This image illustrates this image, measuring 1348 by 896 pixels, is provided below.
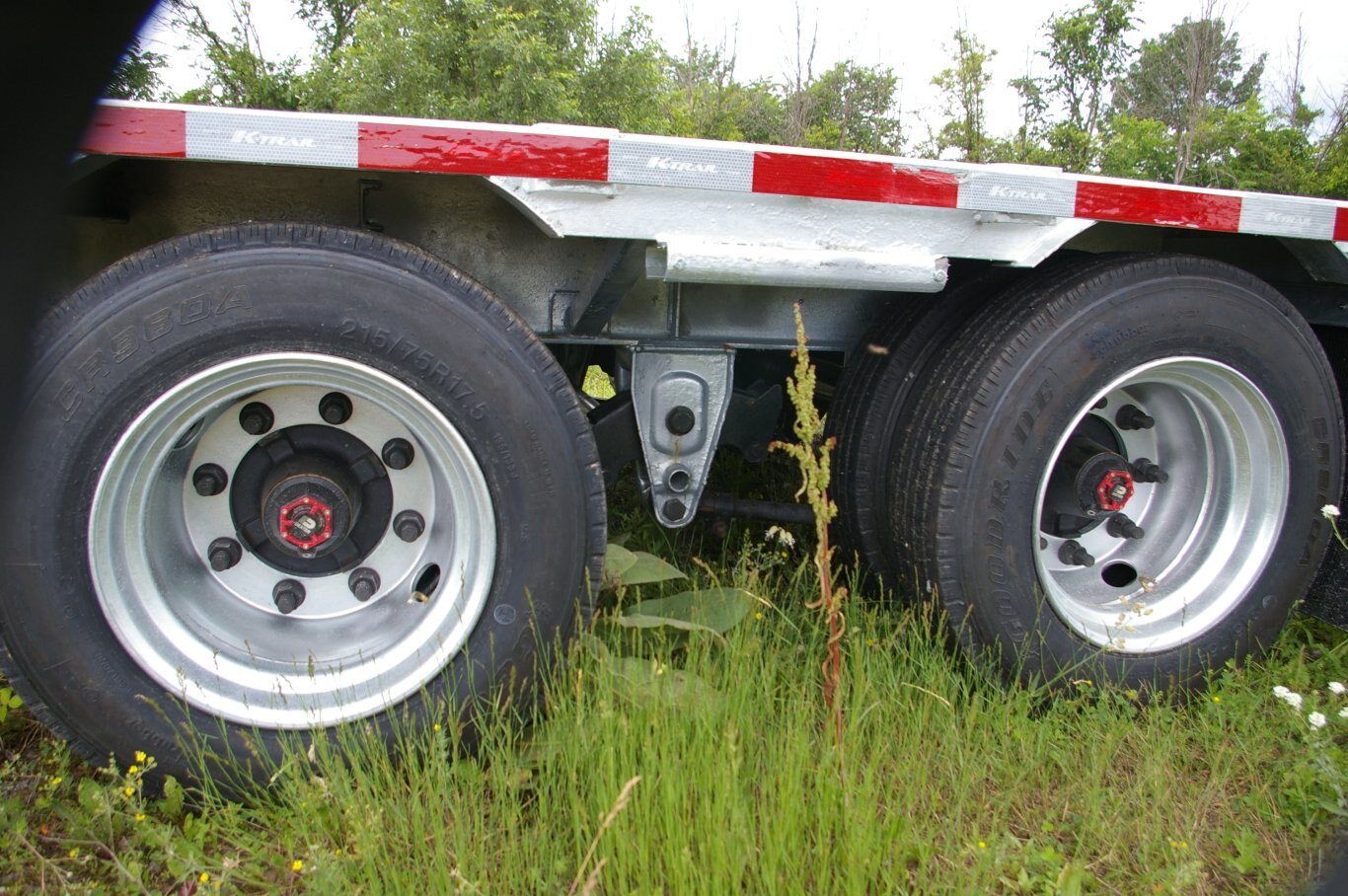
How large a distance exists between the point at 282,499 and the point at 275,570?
0.68 feet

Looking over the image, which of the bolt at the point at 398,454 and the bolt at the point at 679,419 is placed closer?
the bolt at the point at 398,454

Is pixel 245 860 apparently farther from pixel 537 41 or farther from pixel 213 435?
pixel 537 41

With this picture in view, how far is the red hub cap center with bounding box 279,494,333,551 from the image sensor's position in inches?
78.7

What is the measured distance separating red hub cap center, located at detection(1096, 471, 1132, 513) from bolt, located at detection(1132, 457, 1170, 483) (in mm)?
117

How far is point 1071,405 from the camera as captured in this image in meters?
2.20

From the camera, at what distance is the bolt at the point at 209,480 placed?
6.65 feet

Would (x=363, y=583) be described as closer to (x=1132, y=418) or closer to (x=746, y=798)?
(x=746, y=798)

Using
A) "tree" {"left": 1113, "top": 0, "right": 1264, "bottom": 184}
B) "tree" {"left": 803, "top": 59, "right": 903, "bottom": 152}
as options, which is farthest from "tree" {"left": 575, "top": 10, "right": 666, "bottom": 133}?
"tree" {"left": 1113, "top": 0, "right": 1264, "bottom": 184}

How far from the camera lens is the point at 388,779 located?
1671 mm

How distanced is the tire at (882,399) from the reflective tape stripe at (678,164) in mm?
764

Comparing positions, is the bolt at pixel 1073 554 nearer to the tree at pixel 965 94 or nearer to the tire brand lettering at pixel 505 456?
the tire brand lettering at pixel 505 456

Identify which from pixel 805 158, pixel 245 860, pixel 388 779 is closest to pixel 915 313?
pixel 805 158

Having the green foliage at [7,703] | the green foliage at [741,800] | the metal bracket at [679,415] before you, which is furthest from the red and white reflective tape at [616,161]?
the green foliage at [7,703]

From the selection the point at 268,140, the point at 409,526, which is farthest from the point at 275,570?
the point at 268,140
